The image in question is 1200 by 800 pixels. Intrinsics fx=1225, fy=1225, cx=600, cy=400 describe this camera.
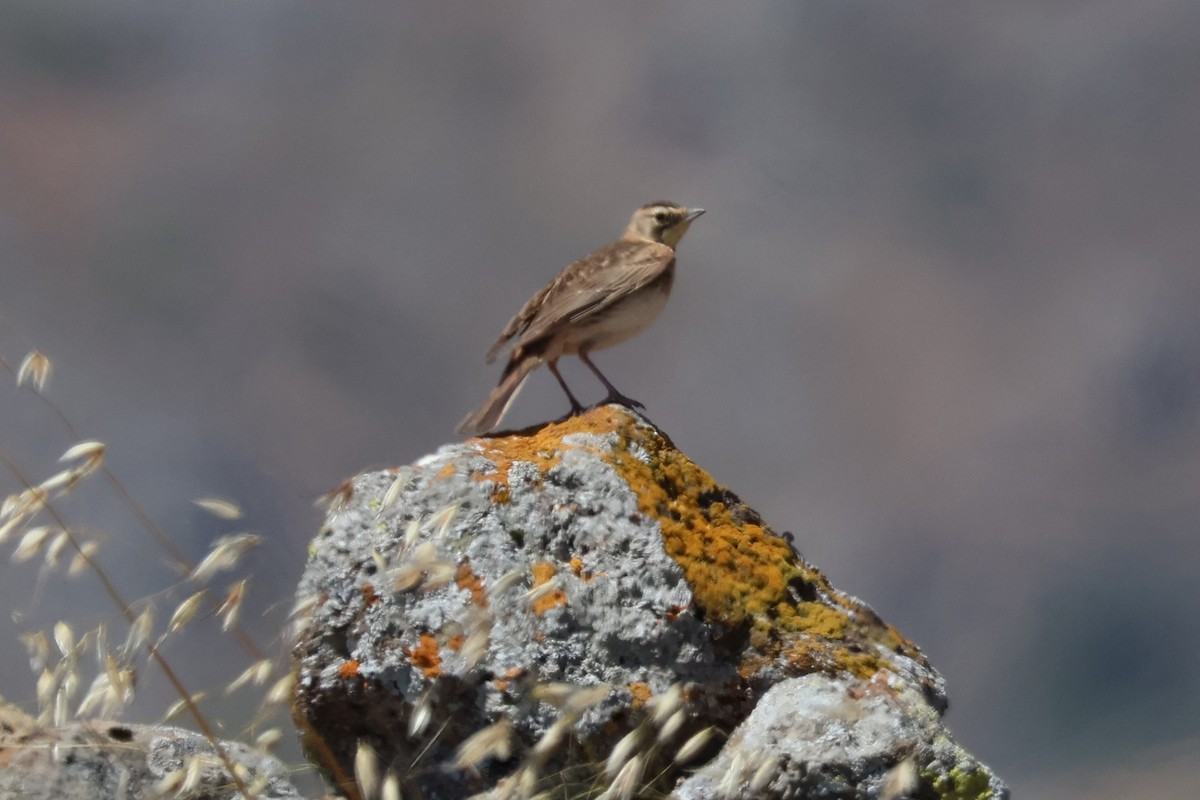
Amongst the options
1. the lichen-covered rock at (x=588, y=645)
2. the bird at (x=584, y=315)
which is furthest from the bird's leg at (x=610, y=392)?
the lichen-covered rock at (x=588, y=645)

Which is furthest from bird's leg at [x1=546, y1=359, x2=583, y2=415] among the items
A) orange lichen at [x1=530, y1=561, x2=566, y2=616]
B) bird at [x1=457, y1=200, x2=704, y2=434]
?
orange lichen at [x1=530, y1=561, x2=566, y2=616]

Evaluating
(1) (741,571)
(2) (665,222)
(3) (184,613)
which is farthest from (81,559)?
(2) (665,222)

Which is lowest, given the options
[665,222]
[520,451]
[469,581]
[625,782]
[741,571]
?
[625,782]

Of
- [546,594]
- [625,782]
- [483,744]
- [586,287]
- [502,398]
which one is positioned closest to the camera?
[483,744]

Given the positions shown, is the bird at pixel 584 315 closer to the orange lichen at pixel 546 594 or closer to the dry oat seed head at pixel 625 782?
the orange lichen at pixel 546 594

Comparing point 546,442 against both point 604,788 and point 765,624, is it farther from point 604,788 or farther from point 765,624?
point 604,788

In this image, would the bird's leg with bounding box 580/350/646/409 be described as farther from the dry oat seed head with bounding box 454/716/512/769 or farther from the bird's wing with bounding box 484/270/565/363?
the dry oat seed head with bounding box 454/716/512/769

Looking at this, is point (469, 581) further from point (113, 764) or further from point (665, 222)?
point (665, 222)
